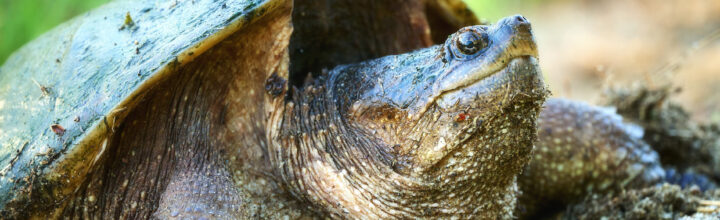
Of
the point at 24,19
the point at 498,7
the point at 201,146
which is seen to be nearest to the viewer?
the point at 201,146

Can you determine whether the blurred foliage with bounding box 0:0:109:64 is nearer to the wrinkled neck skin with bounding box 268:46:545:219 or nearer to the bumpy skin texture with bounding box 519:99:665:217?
the wrinkled neck skin with bounding box 268:46:545:219

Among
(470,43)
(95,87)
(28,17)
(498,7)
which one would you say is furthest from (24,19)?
(498,7)

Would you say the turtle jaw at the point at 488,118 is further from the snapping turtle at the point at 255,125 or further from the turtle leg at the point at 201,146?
the turtle leg at the point at 201,146

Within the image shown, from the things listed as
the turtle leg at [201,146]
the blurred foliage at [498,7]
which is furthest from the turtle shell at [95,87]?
the blurred foliage at [498,7]

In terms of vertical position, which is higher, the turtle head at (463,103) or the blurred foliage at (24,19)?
the blurred foliage at (24,19)

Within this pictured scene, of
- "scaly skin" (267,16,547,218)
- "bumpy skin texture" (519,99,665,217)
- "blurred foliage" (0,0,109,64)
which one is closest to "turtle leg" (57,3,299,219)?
"scaly skin" (267,16,547,218)

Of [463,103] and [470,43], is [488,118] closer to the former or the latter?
[463,103]

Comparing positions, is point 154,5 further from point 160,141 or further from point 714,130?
point 714,130
